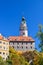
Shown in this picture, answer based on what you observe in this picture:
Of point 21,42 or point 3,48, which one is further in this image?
point 21,42

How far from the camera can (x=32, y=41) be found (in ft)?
538

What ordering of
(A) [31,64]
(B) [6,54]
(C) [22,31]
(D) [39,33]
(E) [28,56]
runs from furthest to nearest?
1. (C) [22,31]
2. (B) [6,54]
3. (E) [28,56]
4. (A) [31,64]
5. (D) [39,33]

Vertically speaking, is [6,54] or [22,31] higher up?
[22,31]

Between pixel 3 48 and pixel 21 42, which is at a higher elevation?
pixel 21 42

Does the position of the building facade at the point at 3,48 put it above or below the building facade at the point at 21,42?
below

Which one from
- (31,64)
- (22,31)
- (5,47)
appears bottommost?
(31,64)

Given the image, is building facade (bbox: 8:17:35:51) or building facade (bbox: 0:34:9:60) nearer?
building facade (bbox: 0:34:9:60)

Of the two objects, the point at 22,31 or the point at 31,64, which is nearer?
the point at 31,64

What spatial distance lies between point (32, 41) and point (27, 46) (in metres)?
3.49

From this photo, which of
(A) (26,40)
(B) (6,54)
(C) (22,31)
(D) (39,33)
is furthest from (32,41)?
(D) (39,33)

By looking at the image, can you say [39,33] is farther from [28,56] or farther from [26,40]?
[26,40]

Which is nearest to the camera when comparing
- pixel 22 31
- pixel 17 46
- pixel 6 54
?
pixel 6 54

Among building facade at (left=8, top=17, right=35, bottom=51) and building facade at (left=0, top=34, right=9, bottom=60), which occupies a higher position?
building facade at (left=8, top=17, right=35, bottom=51)

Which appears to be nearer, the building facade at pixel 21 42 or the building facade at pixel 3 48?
the building facade at pixel 3 48
